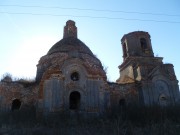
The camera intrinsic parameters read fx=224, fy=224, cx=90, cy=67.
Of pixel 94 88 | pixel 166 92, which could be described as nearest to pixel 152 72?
pixel 166 92

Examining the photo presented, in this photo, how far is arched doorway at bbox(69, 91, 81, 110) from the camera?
15336mm

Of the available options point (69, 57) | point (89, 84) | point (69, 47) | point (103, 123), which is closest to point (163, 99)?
point (89, 84)

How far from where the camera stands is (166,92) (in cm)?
1789

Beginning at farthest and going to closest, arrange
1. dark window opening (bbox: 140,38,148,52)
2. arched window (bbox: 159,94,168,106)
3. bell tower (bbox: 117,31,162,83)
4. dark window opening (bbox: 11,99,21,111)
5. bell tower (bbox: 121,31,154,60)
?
dark window opening (bbox: 140,38,148,52)
bell tower (bbox: 121,31,154,60)
bell tower (bbox: 117,31,162,83)
arched window (bbox: 159,94,168,106)
dark window opening (bbox: 11,99,21,111)

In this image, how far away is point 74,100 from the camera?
16.0m

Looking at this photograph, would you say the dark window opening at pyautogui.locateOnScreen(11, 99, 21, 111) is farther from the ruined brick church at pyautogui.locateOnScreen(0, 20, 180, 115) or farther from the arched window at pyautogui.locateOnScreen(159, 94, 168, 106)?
the arched window at pyautogui.locateOnScreen(159, 94, 168, 106)

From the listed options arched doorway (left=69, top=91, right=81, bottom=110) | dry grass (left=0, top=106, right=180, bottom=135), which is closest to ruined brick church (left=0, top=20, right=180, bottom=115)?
arched doorway (left=69, top=91, right=81, bottom=110)

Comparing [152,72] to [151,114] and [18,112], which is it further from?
[18,112]

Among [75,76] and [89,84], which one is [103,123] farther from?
[75,76]

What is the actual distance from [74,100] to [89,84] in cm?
172

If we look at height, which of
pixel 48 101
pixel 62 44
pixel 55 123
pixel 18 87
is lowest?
pixel 55 123

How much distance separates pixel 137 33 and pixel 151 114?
30.9 ft

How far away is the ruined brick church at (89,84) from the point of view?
14.8 m

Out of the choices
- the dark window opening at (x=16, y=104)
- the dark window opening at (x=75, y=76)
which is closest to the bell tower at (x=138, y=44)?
the dark window opening at (x=75, y=76)
